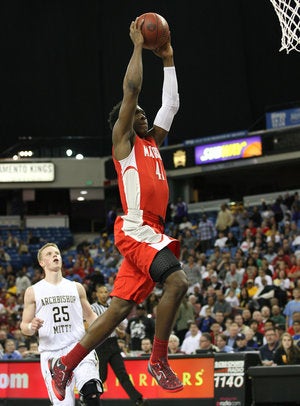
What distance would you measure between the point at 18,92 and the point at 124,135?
28.5 m

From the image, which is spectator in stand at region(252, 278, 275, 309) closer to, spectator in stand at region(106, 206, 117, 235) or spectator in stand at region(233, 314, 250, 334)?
spectator in stand at region(233, 314, 250, 334)

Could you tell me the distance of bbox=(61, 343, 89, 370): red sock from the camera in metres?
6.59

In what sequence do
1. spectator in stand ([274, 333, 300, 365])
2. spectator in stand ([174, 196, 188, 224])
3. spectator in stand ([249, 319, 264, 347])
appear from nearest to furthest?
spectator in stand ([274, 333, 300, 365]) < spectator in stand ([249, 319, 264, 347]) < spectator in stand ([174, 196, 188, 224])

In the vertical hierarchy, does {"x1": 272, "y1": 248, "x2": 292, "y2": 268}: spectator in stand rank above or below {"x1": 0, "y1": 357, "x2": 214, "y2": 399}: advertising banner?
above

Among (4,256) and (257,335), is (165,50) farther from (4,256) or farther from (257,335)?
(4,256)

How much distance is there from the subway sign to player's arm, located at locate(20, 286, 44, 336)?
2064 centimetres

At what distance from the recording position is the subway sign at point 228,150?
1129 inches

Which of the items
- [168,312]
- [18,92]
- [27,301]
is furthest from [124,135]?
[18,92]

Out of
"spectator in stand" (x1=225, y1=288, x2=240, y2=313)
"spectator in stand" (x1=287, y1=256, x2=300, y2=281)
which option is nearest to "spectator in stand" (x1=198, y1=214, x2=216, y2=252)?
"spectator in stand" (x1=287, y1=256, x2=300, y2=281)

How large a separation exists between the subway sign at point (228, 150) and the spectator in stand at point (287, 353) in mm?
17379

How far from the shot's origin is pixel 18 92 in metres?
34.2

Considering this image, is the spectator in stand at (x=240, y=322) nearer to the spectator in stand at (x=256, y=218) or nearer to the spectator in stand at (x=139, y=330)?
the spectator in stand at (x=139, y=330)

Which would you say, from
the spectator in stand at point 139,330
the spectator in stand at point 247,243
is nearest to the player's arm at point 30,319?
the spectator in stand at point 139,330

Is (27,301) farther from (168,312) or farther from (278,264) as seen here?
(278,264)
